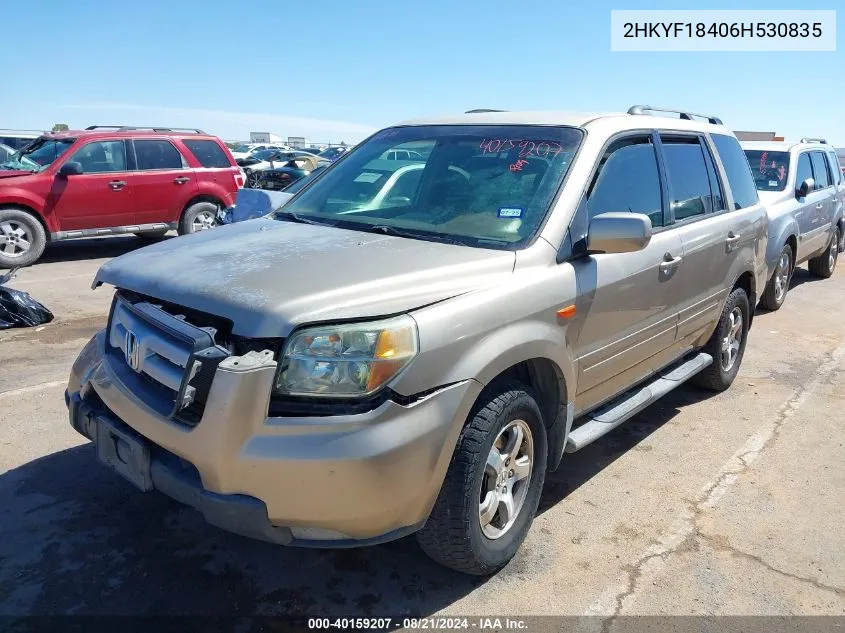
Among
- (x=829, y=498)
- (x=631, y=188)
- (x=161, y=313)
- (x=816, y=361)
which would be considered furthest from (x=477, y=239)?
(x=816, y=361)

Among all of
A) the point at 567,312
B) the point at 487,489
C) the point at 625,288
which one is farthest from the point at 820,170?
the point at 487,489

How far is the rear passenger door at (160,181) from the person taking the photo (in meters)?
10.9

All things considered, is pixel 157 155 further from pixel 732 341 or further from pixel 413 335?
pixel 413 335

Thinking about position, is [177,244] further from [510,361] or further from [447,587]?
[447,587]

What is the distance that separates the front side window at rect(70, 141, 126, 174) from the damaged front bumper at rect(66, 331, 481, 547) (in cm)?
911

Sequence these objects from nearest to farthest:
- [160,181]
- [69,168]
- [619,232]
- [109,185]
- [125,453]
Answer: [125,453]
[619,232]
[69,168]
[109,185]
[160,181]

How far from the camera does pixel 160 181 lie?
36.1 feet

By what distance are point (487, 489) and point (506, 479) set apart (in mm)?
128

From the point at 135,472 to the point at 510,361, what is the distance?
59.3 inches

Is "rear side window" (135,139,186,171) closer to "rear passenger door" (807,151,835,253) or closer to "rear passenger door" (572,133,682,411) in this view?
"rear passenger door" (572,133,682,411)

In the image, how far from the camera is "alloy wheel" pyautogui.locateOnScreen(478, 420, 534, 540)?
2969 millimetres

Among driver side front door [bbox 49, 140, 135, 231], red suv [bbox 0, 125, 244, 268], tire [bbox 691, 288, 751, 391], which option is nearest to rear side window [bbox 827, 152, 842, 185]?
tire [bbox 691, 288, 751, 391]

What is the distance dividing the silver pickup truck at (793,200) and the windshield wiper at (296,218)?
18.5 feet

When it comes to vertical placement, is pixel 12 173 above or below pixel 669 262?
above
